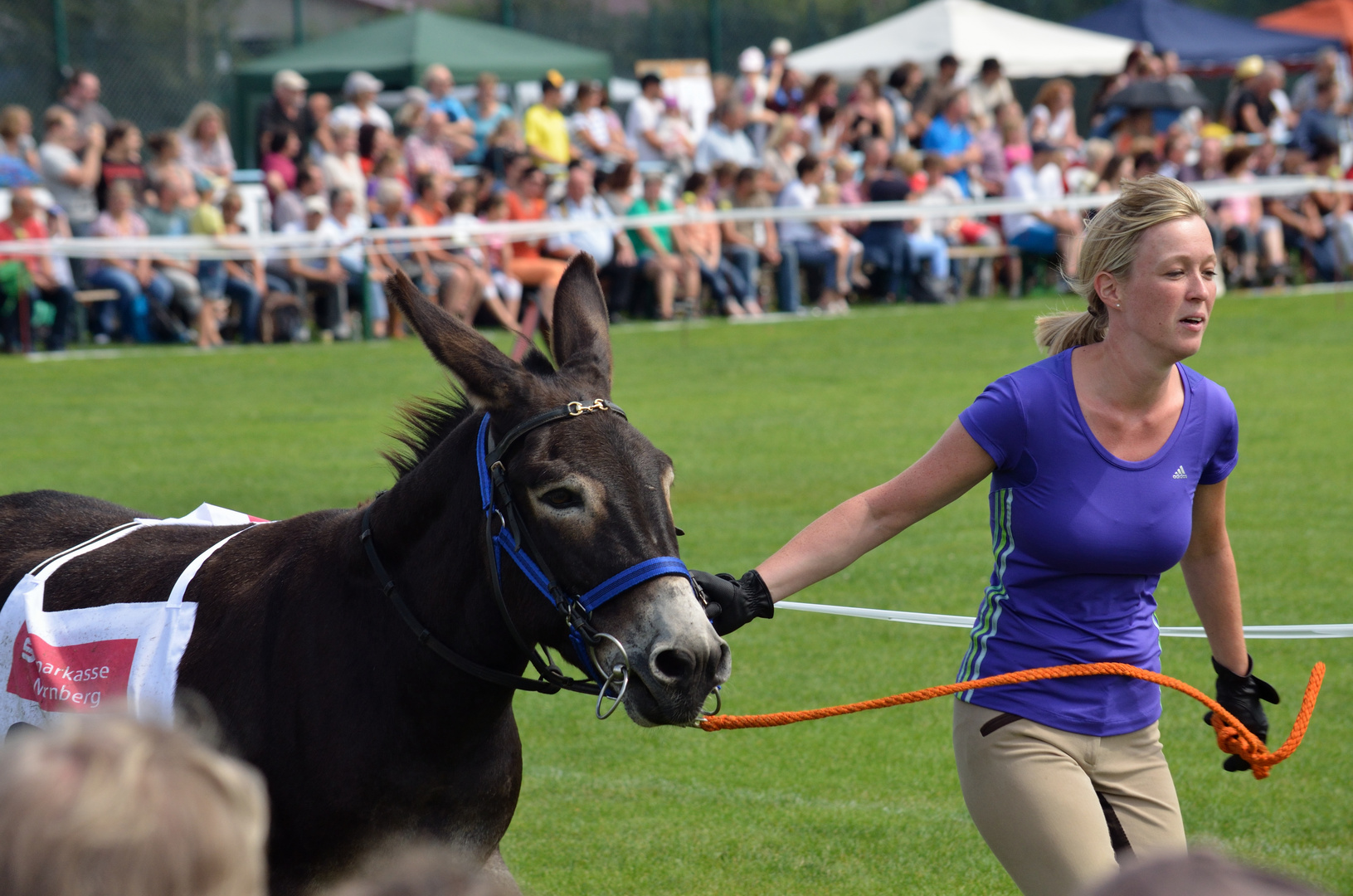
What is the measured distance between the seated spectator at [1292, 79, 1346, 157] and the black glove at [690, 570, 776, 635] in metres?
22.9

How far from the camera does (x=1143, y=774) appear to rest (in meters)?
3.56

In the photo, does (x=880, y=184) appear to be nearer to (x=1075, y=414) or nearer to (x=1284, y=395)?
(x=1284, y=395)

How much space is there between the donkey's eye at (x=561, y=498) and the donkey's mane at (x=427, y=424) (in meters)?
0.56

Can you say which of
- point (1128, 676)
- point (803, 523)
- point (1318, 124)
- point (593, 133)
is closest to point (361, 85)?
point (593, 133)

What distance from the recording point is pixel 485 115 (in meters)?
21.9

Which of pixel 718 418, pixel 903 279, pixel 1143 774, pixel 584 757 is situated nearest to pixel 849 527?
pixel 1143 774

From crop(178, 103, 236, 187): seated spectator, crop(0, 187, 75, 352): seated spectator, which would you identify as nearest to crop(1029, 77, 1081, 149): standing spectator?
crop(178, 103, 236, 187): seated spectator

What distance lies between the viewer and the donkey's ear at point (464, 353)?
3.55 metres

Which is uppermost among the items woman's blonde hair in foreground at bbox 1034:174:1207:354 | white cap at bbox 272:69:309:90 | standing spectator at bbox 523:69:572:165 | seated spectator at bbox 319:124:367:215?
white cap at bbox 272:69:309:90

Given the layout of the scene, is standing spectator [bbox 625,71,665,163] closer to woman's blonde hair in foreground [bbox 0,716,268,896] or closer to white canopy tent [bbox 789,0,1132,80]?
white canopy tent [bbox 789,0,1132,80]

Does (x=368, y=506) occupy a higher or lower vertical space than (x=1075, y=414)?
lower

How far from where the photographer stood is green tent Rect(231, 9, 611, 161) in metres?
23.3

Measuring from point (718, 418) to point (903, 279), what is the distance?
27.9 ft

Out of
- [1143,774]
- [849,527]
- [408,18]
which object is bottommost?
[1143,774]
